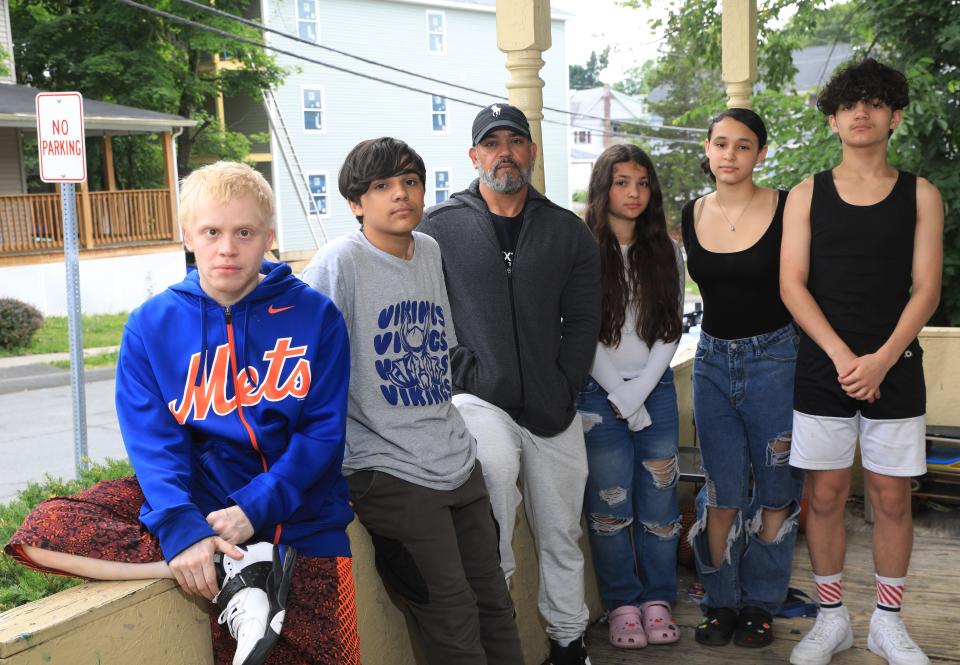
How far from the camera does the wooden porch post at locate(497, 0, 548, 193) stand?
355 cm

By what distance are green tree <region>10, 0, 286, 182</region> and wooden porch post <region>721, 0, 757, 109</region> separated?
16.0 metres

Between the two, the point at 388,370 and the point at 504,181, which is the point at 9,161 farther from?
the point at 388,370

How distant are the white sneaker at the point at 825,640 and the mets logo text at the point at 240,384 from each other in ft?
7.01

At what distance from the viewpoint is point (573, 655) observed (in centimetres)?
305

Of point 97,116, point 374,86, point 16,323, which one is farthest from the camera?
point 374,86

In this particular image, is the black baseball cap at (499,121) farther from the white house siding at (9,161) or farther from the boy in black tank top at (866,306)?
the white house siding at (9,161)

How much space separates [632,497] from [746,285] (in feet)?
2.80

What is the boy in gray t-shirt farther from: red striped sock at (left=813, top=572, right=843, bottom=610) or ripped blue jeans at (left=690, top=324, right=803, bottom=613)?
red striped sock at (left=813, top=572, right=843, bottom=610)

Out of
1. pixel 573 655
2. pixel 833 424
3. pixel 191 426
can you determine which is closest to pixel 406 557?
pixel 191 426

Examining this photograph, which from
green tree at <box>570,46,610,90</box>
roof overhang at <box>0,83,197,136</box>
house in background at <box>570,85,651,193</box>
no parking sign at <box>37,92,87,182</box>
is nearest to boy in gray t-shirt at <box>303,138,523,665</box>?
no parking sign at <box>37,92,87,182</box>

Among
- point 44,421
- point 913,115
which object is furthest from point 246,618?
point 44,421

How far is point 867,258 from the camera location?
119 inches

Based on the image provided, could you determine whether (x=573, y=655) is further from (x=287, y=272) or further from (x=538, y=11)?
(x=538, y=11)

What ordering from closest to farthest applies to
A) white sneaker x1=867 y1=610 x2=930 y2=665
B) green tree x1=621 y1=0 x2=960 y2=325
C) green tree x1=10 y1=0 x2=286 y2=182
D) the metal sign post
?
white sneaker x1=867 y1=610 x2=930 y2=665 < the metal sign post < green tree x1=621 y1=0 x2=960 y2=325 < green tree x1=10 y1=0 x2=286 y2=182
